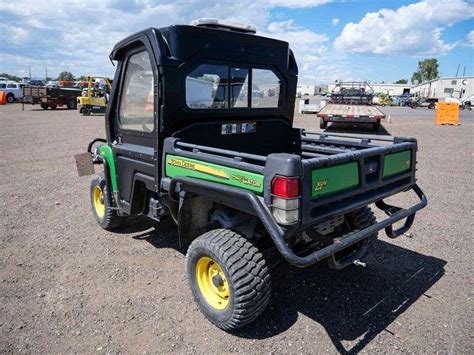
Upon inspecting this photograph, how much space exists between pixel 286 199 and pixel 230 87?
182cm

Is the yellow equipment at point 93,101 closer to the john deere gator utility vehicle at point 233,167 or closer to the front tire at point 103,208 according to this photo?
the front tire at point 103,208

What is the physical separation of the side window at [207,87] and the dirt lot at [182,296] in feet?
5.69

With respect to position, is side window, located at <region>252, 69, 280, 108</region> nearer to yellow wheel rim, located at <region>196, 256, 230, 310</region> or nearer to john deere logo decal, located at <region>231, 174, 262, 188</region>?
john deere logo decal, located at <region>231, 174, 262, 188</region>

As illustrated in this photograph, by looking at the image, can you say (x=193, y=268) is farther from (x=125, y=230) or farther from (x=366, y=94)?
(x=366, y=94)

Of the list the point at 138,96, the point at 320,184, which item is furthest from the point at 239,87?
the point at 320,184

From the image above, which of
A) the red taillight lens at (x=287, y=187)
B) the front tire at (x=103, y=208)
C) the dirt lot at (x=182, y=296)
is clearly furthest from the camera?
the front tire at (x=103, y=208)

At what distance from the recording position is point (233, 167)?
8.73ft

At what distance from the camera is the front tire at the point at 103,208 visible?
4570mm

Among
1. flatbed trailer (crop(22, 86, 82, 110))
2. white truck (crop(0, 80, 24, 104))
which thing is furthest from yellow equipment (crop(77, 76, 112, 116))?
white truck (crop(0, 80, 24, 104))

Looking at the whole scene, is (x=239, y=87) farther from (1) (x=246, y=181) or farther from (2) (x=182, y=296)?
(2) (x=182, y=296)

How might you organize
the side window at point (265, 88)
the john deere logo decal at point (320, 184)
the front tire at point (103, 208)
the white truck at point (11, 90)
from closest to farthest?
1. the john deere logo decal at point (320, 184)
2. the side window at point (265, 88)
3. the front tire at point (103, 208)
4. the white truck at point (11, 90)

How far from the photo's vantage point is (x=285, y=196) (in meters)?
2.34

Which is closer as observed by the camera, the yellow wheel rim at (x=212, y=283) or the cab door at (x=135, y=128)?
the yellow wheel rim at (x=212, y=283)

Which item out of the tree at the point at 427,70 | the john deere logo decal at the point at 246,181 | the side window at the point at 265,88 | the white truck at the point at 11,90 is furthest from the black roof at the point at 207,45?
the tree at the point at 427,70
